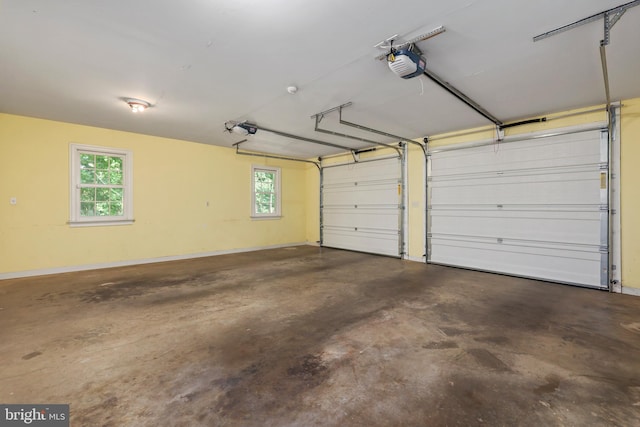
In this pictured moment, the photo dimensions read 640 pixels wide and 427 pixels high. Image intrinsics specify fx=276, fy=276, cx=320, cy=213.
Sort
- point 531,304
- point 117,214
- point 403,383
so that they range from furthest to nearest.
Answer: point 117,214 → point 531,304 → point 403,383

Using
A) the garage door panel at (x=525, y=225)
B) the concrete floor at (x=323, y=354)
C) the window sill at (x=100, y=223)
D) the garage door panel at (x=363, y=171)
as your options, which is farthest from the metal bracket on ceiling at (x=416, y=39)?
the window sill at (x=100, y=223)

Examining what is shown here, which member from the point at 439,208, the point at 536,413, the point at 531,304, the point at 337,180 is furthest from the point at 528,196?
the point at 337,180

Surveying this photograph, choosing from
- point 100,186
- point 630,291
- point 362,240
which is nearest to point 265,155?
point 362,240

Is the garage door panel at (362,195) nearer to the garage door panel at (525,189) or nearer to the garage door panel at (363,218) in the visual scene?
the garage door panel at (363,218)

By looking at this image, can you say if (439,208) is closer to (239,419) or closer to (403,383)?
(403,383)

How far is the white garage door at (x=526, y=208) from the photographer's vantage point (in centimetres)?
416

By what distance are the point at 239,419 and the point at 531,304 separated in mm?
3674

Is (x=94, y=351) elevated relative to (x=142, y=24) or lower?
lower

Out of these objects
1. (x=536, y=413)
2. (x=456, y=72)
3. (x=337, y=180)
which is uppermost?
(x=456, y=72)

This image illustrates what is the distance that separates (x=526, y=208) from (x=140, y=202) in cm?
753

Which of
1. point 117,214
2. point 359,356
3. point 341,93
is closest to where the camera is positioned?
point 359,356

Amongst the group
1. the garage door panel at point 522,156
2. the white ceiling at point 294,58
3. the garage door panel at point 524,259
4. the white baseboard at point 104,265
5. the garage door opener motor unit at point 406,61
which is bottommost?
the white baseboard at point 104,265

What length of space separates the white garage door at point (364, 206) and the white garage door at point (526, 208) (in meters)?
0.93

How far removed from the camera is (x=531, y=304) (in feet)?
11.5
